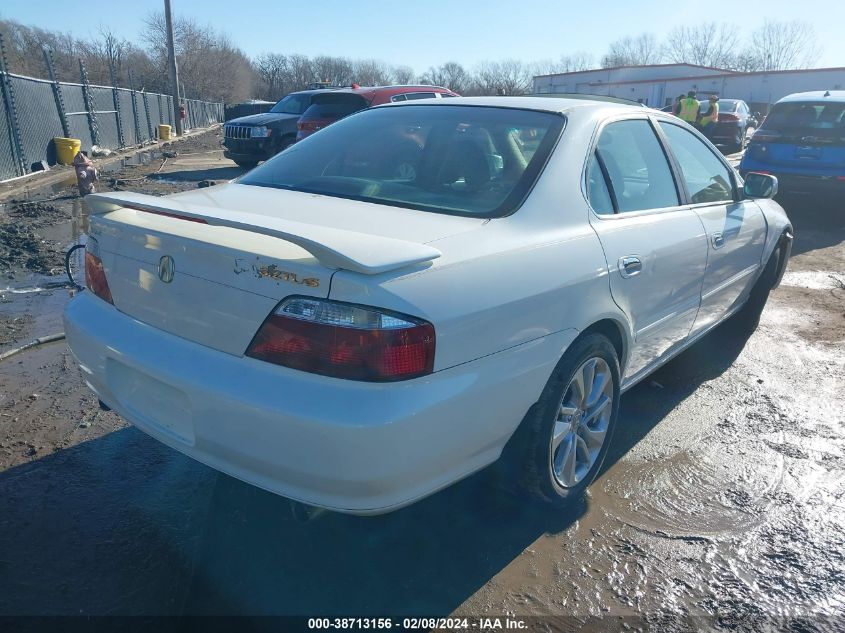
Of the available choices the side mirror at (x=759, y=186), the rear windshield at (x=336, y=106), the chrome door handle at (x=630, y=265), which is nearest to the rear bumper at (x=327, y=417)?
the chrome door handle at (x=630, y=265)

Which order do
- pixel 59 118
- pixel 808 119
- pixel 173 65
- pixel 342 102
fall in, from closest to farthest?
pixel 808 119 → pixel 342 102 → pixel 59 118 → pixel 173 65

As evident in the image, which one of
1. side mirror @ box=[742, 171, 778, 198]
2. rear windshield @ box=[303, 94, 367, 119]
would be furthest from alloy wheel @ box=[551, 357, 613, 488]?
rear windshield @ box=[303, 94, 367, 119]

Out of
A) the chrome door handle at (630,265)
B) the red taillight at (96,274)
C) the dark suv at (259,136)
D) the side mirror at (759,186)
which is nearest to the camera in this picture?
the red taillight at (96,274)

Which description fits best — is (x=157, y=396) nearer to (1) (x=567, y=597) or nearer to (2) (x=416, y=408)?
(2) (x=416, y=408)

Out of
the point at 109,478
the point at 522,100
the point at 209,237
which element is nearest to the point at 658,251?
the point at 522,100

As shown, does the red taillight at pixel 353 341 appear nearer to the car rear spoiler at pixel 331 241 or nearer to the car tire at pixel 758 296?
the car rear spoiler at pixel 331 241

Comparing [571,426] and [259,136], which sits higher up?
Answer: [259,136]

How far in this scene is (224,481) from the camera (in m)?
2.94

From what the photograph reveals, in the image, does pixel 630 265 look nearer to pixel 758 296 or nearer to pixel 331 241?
pixel 331 241

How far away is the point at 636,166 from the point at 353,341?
204cm

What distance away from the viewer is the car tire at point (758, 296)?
4.89 metres

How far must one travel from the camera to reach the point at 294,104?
1476 centimetres

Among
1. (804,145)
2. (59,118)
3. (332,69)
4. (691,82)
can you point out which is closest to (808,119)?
(804,145)

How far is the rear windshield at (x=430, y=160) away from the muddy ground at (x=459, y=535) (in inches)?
46.0
